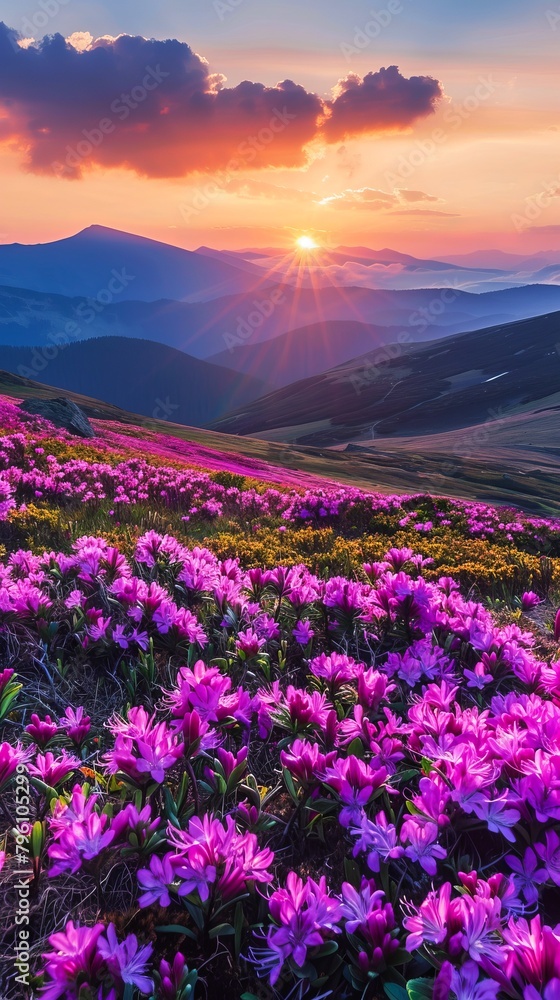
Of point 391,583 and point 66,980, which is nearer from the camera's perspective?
point 66,980

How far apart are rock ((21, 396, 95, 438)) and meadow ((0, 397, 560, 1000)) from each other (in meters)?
35.1

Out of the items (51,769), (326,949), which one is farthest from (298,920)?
(51,769)

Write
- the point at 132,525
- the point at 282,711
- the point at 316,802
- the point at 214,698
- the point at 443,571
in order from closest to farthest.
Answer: the point at 316,802, the point at 214,698, the point at 282,711, the point at 443,571, the point at 132,525

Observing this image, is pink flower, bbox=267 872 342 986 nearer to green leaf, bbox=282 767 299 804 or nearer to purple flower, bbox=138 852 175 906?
purple flower, bbox=138 852 175 906

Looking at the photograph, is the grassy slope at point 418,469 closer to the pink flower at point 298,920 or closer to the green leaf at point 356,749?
the green leaf at point 356,749

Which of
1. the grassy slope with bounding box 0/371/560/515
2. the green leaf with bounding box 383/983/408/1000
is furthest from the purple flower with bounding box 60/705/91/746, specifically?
the grassy slope with bounding box 0/371/560/515

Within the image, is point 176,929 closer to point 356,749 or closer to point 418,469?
point 356,749

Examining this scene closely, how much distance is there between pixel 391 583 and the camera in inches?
159

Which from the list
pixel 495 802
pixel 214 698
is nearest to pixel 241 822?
pixel 214 698

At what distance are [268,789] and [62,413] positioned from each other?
1578 inches

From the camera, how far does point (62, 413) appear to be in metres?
39.0

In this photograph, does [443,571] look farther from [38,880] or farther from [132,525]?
[38,880]

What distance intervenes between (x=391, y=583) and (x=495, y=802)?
1946mm

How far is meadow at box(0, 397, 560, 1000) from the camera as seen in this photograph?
5.86 feet
